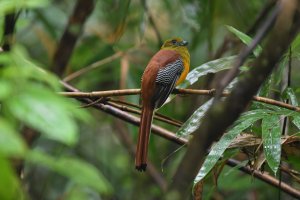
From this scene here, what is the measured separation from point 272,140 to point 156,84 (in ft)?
2.78

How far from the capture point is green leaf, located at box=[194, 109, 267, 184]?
7.47ft

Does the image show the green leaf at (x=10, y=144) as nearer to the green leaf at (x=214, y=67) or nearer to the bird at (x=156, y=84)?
the bird at (x=156, y=84)

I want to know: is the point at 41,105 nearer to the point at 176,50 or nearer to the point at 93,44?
the point at 176,50

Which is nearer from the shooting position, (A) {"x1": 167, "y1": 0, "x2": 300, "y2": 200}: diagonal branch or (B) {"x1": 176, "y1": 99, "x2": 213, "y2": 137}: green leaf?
(A) {"x1": 167, "y1": 0, "x2": 300, "y2": 200}: diagonal branch

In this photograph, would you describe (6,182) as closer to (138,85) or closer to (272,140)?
(272,140)

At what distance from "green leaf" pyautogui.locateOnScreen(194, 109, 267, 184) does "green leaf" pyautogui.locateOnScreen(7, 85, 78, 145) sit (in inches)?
46.3

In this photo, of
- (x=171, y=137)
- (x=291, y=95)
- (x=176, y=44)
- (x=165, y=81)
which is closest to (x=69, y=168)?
(x=291, y=95)

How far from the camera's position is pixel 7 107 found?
1127 mm

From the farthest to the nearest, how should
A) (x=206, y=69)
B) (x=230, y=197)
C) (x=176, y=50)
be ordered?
(x=230, y=197)
(x=176, y=50)
(x=206, y=69)

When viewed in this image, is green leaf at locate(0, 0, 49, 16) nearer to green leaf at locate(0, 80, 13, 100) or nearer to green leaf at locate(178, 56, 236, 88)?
green leaf at locate(0, 80, 13, 100)

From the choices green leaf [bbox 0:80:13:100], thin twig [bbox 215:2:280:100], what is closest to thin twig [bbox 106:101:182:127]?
thin twig [bbox 215:2:280:100]

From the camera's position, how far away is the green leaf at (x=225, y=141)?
2275 millimetres

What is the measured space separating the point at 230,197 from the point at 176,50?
4.40ft

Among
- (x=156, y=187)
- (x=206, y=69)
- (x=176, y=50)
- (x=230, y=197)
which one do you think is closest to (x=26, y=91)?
(x=206, y=69)
